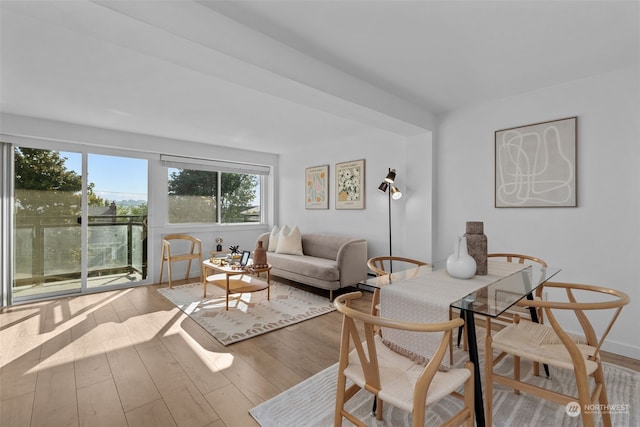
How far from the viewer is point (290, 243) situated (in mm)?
4969

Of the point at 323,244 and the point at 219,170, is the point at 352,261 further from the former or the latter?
the point at 219,170

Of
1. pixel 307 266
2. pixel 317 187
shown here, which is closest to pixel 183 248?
pixel 307 266

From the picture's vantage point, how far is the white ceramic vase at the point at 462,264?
188 centimetres

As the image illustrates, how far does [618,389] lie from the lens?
1986mm

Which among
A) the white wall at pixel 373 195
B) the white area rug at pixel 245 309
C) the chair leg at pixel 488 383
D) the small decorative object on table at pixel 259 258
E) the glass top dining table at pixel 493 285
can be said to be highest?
the white wall at pixel 373 195

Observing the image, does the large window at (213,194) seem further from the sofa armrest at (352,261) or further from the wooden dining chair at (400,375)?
the wooden dining chair at (400,375)

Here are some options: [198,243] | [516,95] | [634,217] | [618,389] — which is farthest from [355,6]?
[198,243]

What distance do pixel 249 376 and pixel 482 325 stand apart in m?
2.43

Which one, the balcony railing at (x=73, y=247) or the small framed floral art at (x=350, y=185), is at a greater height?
the small framed floral art at (x=350, y=185)

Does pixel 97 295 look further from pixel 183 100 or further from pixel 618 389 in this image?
pixel 618 389

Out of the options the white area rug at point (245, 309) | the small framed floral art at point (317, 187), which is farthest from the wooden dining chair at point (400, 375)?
the small framed floral art at point (317, 187)

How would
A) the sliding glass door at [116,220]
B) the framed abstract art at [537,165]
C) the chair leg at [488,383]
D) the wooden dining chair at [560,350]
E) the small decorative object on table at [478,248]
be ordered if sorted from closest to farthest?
1. the wooden dining chair at [560,350]
2. the chair leg at [488,383]
3. the small decorative object on table at [478,248]
4. the framed abstract art at [537,165]
5. the sliding glass door at [116,220]

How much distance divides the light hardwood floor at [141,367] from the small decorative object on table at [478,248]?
4.39ft

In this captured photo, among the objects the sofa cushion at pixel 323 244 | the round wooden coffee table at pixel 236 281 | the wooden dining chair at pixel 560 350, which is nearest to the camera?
the wooden dining chair at pixel 560 350
